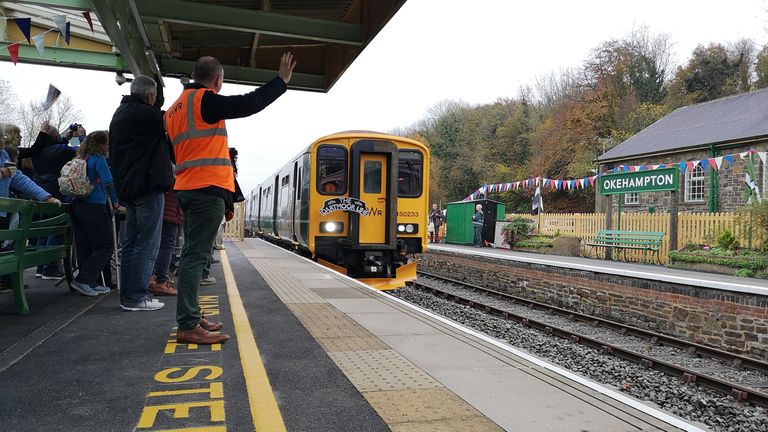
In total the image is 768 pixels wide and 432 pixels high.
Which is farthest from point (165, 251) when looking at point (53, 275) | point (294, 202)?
point (294, 202)

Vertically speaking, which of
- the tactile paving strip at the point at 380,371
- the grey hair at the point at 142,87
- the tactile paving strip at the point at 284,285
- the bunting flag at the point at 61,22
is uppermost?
the bunting flag at the point at 61,22

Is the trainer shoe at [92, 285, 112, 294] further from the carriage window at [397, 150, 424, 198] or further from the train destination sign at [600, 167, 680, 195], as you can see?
the train destination sign at [600, 167, 680, 195]

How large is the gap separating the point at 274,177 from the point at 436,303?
27.3 ft

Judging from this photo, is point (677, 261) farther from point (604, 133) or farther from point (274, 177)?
point (604, 133)

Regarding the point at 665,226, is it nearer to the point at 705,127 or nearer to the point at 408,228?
the point at 408,228

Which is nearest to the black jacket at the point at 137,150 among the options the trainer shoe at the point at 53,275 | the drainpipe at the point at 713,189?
the trainer shoe at the point at 53,275

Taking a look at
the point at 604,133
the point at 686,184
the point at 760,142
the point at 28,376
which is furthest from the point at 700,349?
the point at 604,133

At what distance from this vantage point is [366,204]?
11.2 m

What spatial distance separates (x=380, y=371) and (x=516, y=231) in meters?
20.2

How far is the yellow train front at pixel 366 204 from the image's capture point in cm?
1099

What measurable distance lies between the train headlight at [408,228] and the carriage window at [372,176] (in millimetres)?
894

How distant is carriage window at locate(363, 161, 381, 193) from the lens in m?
11.3

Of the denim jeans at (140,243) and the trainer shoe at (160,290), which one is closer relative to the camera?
the denim jeans at (140,243)

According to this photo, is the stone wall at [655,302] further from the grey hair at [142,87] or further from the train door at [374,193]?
the grey hair at [142,87]
